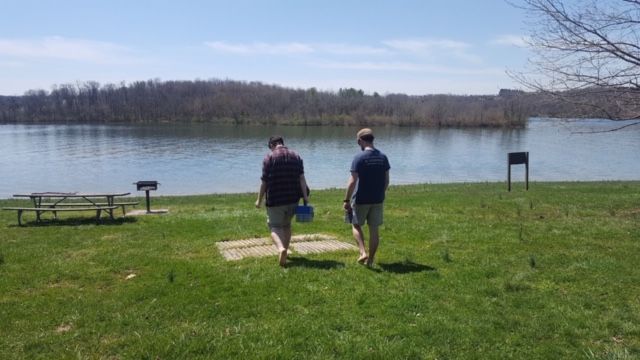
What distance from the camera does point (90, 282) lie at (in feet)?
21.5

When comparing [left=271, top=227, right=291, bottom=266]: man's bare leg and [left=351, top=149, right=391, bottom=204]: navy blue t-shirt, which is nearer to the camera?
[left=351, top=149, right=391, bottom=204]: navy blue t-shirt

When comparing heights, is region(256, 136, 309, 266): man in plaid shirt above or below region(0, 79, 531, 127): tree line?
below

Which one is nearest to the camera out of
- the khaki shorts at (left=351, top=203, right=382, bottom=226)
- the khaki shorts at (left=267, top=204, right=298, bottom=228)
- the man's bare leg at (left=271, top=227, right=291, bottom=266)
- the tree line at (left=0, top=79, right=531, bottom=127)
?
the khaki shorts at (left=351, top=203, right=382, bottom=226)

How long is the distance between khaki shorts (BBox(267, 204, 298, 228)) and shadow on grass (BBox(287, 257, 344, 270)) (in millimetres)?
567

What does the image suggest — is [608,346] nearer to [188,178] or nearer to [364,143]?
[364,143]

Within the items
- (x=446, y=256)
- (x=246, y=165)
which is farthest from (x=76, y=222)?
(x=246, y=165)

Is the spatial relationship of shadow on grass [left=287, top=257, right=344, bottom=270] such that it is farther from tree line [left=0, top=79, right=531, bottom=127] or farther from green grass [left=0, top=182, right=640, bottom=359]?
tree line [left=0, top=79, right=531, bottom=127]

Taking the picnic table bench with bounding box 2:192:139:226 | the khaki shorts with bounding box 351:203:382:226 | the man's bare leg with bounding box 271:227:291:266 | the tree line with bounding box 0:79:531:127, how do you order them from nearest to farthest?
1. the khaki shorts with bounding box 351:203:382:226
2. the man's bare leg with bounding box 271:227:291:266
3. the picnic table bench with bounding box 2:192:139:226
4. the tree line with bounding box 0:79:531:127

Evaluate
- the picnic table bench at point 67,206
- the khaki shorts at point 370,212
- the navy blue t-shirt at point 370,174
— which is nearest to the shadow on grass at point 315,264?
the khaki shorts at point 370,212

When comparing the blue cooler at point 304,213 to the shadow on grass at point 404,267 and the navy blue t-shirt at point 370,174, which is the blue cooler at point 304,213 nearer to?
the navy blue t-shirt at point 370,174

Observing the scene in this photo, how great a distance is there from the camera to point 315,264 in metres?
7.15

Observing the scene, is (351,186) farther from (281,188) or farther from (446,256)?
(446,256)

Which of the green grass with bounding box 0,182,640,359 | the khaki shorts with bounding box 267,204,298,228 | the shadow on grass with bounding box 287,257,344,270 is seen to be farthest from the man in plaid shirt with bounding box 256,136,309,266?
the green grass with bounding box 0,182,640,359

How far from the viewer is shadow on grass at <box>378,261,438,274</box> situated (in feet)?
22.3
